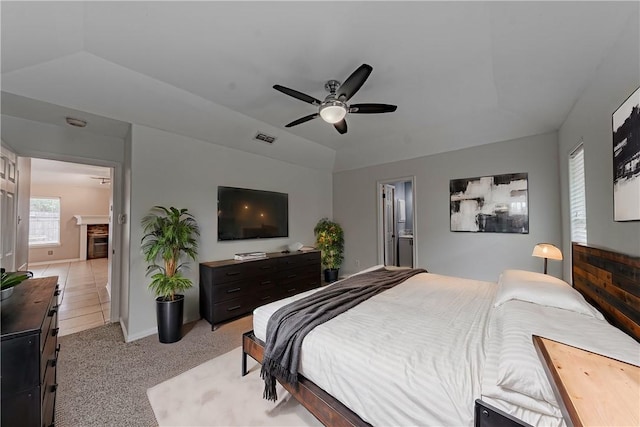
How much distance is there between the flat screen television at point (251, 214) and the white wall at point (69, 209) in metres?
7.53

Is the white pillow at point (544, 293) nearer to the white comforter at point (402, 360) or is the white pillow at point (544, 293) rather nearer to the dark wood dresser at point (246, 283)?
the white comforter at point (402, 360)

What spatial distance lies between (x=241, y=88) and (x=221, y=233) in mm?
2052

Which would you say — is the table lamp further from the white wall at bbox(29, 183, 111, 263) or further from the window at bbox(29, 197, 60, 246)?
the window at bbox(29, 197, 60, 246)

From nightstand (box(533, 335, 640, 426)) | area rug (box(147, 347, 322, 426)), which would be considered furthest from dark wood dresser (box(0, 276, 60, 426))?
nightstand (box(533, 335, 640, 426))

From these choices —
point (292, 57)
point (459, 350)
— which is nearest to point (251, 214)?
point (292, 57)

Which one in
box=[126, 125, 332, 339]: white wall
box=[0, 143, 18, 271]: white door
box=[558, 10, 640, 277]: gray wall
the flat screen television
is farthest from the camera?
the flat screen television

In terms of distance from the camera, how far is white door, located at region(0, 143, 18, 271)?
8.43 ft

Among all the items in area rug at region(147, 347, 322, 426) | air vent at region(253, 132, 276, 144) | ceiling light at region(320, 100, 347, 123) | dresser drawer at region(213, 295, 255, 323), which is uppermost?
air vent at region(253, 132, 276, 144)

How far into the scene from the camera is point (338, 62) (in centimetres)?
220

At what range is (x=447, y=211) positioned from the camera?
4.11 metres

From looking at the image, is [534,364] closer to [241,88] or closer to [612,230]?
[612,230]

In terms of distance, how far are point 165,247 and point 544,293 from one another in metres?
3.56

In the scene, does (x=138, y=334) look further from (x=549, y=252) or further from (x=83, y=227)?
(x=83, y=227)

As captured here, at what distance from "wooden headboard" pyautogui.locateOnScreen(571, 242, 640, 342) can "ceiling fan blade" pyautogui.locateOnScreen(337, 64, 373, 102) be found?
1.93 metres
